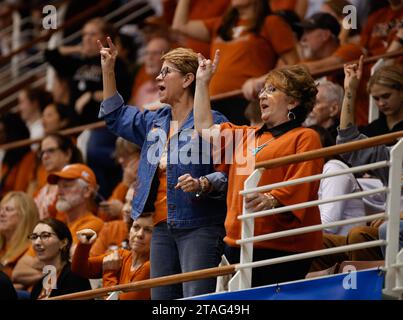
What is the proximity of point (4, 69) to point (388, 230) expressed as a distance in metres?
7.33

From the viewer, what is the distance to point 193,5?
33.8ft

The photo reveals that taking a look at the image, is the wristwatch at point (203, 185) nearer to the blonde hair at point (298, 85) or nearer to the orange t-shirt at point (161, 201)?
the orange t-shirt at point (161, 201)

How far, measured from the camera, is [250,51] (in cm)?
909

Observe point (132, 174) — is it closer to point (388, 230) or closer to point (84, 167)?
point (84, 167)

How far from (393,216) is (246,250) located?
0.70 m

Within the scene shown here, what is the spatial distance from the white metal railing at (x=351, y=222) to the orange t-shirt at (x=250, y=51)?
2.92m

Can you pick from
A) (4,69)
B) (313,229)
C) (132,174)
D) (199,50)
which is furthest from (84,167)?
(4,69)

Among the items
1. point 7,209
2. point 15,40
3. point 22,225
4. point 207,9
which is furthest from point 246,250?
point 15,40

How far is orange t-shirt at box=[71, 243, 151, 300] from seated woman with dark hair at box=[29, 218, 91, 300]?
0.14 meters

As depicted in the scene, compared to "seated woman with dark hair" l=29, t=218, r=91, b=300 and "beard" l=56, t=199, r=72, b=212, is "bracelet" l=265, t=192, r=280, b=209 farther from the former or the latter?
"beard" l=56, t=199, r=72, b=212

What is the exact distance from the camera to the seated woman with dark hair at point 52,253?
7.62 m

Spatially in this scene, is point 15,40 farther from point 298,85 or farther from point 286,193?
point 286,193

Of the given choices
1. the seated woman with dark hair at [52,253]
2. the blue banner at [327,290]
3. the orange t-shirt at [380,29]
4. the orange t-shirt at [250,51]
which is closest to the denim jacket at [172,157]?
the blue banner at [327,290]

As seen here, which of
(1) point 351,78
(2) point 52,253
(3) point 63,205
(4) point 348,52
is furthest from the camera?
(4) point 348,52
